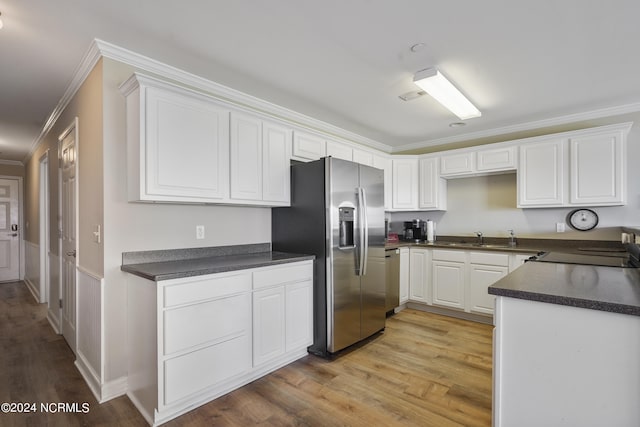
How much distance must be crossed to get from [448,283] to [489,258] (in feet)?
1.91

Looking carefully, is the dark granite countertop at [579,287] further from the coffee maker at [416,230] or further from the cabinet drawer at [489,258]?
the coffee maker at [416,230]


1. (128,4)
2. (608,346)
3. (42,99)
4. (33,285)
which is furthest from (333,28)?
(33,285)

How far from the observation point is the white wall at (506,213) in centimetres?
330

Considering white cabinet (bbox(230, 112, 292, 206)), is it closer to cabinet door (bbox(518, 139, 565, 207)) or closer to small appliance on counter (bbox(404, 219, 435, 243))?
small appliance on counter (bbox(404, 219, 435, 243))

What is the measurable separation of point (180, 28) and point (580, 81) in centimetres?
327

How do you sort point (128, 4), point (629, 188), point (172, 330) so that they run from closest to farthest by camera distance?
point (128, 4) → point (172, 330) → point (629, 188)

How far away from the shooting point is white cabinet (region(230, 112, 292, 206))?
8.57 ft

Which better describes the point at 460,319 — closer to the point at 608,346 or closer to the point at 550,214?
the point at 550,214

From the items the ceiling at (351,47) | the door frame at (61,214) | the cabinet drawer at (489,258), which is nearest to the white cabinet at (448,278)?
the cabinet drawer at (489,258)

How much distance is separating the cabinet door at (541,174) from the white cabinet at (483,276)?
742mm

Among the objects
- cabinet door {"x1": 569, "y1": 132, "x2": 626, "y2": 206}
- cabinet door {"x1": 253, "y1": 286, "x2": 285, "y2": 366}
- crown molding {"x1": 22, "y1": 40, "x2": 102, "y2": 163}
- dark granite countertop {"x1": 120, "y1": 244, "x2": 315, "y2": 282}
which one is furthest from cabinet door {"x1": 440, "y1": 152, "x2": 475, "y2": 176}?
crown molding {"x1": 22, "y1": 40, "x2": 102, "y2": 163}

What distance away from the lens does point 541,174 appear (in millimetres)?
3588

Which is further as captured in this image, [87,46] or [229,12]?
[87,46]

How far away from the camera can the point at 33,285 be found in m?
5.15
